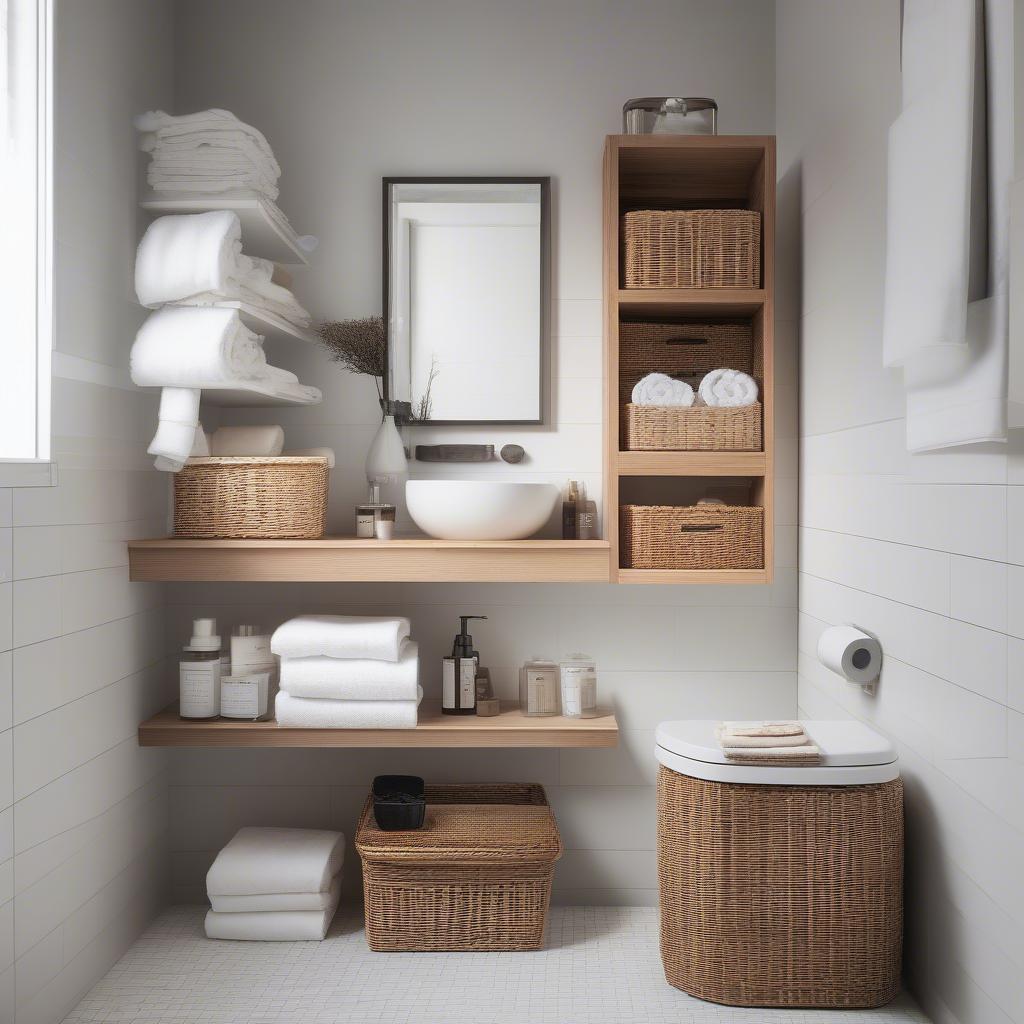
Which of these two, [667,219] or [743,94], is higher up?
[743,94]

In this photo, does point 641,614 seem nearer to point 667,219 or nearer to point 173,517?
point 667,219

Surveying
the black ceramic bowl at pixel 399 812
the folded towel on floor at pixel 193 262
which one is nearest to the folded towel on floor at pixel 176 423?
the folded towel on floor at pixel 193 262

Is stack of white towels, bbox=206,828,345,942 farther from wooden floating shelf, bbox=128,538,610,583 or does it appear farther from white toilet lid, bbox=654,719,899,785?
white toilet lid, bbox=654,719,899,785

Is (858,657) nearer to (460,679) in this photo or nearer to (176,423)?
(460,679)

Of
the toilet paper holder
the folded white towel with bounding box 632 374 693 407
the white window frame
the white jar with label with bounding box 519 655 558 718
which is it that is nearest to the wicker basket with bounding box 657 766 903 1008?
the toilet paper holder

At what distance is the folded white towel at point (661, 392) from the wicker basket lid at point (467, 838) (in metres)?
1.02

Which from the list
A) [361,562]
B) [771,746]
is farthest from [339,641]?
[771,746]

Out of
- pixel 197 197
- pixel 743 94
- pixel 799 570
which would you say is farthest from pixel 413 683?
pixel 743 94

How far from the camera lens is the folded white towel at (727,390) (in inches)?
92.0

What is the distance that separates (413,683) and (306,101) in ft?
5.01

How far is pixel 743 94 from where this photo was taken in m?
2.55

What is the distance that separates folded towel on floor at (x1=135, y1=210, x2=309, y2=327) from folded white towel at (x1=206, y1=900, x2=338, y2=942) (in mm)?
1420

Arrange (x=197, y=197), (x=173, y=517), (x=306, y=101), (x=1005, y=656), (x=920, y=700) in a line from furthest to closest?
(x=306, y=101) → (x=173, y=517) → (x=197, y=197) → (x=920, y=700) → (x=1005, y=656)

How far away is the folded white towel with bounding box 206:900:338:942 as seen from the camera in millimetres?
2289
